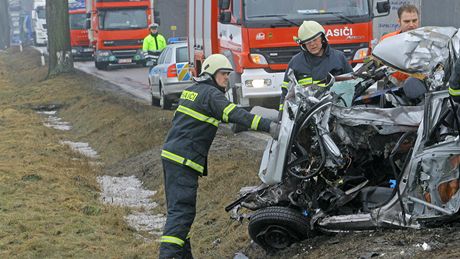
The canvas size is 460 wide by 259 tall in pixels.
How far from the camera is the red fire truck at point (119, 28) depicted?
35.6 m

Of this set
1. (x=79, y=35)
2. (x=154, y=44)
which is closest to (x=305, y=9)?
(x=154, y=44)

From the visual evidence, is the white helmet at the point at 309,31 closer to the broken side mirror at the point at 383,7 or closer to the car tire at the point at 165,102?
the broken side mirror at the point at 383,7

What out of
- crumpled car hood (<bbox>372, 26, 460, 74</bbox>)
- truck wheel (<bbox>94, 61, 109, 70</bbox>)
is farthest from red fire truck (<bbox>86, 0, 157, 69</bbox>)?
crumpled car hood (<bbox>372, 26, 460, 74</bbox>)

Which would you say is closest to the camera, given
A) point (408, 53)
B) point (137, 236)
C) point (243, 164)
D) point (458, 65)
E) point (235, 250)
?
point (458, 65)

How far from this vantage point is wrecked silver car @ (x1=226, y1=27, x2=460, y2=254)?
6125 mm

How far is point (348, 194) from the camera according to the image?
662 centimetres

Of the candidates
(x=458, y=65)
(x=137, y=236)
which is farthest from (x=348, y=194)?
(x=137, y=236)

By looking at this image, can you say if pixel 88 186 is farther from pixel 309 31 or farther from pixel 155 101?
pixel 155 101

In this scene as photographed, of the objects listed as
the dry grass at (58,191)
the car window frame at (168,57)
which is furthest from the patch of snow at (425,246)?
the car window frame at (168,57)

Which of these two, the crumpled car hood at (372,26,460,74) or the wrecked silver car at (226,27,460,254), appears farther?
the crumpled car hood at (372,26,460,74)

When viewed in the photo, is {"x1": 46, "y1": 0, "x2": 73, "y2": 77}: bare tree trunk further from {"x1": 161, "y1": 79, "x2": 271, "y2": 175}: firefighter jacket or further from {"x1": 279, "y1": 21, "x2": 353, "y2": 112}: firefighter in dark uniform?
{"x1": 161, "y1": 79, "x2": 271, "y2": 175}: firefighter jacket

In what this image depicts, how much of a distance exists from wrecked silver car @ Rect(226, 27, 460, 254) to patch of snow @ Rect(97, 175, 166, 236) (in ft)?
10.2

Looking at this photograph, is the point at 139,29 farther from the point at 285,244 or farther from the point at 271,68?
the point at 285,244

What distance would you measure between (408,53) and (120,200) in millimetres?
5920
